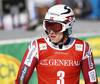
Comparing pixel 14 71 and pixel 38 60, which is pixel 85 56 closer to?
pixel 38 60

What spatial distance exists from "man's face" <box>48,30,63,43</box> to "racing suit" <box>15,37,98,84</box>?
74 millimetres

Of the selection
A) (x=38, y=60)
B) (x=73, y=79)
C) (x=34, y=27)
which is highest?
(x=38, y=60)

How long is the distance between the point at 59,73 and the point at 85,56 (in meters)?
0.42

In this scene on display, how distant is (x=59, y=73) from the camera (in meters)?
4.06

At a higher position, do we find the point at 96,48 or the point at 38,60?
the point at 38,60

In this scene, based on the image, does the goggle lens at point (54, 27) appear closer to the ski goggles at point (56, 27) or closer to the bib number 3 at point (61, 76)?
the ski goggles at point (56, 27)

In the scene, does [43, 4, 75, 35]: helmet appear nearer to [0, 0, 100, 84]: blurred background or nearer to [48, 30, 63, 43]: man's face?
[48, 30, 63, 43]: man's face

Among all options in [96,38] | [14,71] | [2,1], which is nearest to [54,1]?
[2,1]

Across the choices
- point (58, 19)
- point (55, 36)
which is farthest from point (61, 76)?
point (58, 19)

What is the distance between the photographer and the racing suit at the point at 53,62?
13.3ft

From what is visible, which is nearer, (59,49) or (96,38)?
(59,49)

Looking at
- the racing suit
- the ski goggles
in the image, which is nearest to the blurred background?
the racing suit

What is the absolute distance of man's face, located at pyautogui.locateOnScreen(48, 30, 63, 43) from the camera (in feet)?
13.2

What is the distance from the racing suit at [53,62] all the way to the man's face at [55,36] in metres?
0.07
